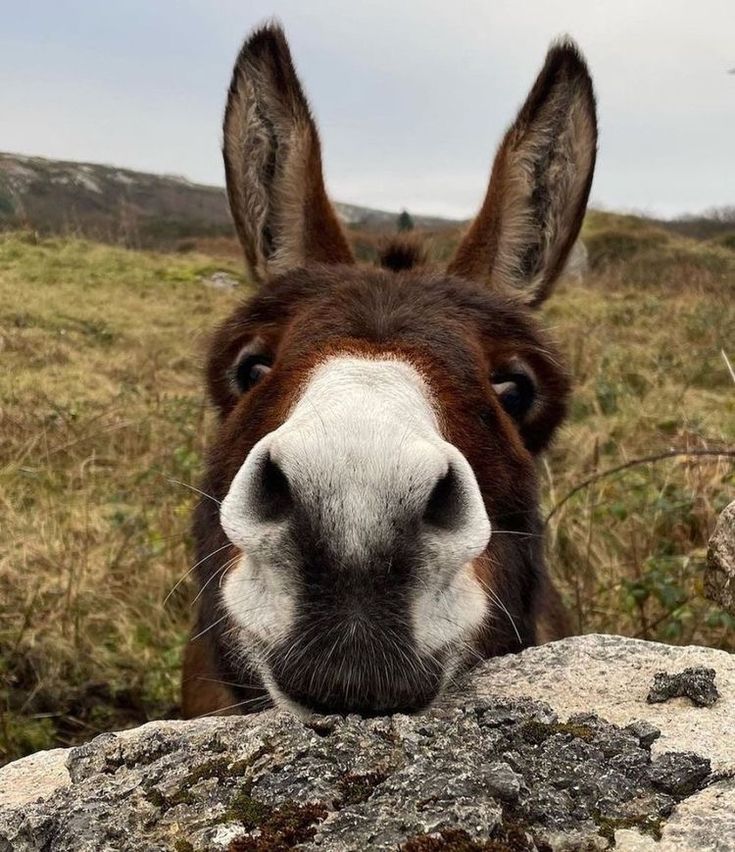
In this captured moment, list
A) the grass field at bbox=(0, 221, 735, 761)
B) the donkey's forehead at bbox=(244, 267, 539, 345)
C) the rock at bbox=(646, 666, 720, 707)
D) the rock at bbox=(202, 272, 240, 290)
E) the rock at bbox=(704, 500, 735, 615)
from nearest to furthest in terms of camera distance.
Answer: the rock at bbox=(646, 666, 720, 707), the donkey's forehead at bbox=(244, 267, 539, 345), the rock at bbox=(704, 500, 735, 615), the grass field at bbox=(0, 221, 735, 761), the rock at bbox=(202, 272, 240, 290)

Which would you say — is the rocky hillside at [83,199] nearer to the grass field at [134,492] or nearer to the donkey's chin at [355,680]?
the grass field at [134,492]

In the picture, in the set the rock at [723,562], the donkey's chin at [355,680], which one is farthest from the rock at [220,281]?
the donkey's chin at [355,680]

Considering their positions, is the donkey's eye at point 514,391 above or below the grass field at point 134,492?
above

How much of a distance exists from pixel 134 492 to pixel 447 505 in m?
5.13

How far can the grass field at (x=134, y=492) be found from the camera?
14.7ft

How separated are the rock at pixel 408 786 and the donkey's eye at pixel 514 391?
3.64 feet

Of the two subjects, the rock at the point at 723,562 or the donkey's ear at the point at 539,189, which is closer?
the rock at the point at 723,562

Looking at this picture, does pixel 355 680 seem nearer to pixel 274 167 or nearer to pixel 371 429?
pixel 371 429

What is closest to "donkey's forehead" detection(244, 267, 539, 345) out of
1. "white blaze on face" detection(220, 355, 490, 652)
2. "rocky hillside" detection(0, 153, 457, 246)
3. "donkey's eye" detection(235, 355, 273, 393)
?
"donkey's eye" detection(235, 355, 273, 393)

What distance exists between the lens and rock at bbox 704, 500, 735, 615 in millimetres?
2791

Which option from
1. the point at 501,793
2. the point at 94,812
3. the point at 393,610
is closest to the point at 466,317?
the point at 393,610

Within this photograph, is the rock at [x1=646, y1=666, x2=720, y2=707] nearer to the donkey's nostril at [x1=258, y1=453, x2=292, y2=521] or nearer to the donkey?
the donkey

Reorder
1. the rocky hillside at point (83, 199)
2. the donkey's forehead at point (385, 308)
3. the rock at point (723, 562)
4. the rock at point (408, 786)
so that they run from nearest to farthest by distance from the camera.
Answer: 1. the rock at point (408, 786)
2. the donkey's forehead at point (385, 308)
3. the rock at point (723, 562)
4. the rocky hillside at point (83, 199)

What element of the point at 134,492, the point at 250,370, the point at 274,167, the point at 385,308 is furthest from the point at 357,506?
the point at 134,492
